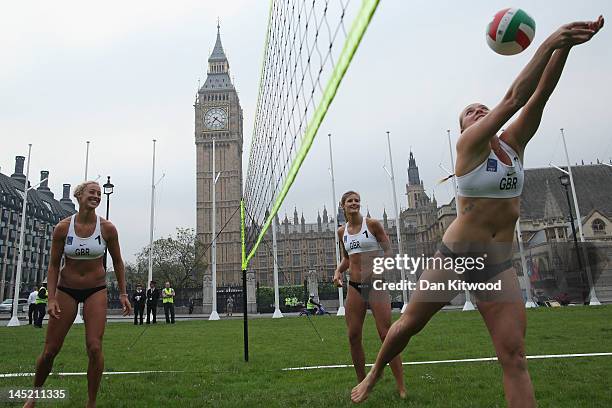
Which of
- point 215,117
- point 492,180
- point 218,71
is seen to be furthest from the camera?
point 218,71

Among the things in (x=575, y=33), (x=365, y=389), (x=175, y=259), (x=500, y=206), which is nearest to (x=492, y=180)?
(x=500, y=206)

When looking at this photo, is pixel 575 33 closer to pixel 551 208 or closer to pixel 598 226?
pixel 551 208

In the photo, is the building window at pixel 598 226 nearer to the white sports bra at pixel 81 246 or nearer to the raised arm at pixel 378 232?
the raised arm at pixel 378 232

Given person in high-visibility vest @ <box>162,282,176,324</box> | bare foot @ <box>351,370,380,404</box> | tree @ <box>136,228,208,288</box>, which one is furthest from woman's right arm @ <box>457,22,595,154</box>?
tree @ <box>136,228,208,288</box>

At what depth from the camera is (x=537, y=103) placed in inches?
107

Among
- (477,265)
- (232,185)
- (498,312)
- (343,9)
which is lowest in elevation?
(498,312)

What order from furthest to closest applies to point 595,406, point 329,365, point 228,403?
point 329,365 < point 228,403 < point 595,406

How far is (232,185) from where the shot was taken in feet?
284

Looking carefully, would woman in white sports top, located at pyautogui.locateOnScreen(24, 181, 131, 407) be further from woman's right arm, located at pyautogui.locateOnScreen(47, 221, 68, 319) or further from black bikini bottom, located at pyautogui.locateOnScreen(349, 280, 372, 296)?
black bikini bottom, located at pyautogui.locateOnScreen(349, 280, 372, 296)

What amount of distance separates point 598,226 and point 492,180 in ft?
206

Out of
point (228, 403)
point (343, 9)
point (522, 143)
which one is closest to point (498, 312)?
point (522, 143)

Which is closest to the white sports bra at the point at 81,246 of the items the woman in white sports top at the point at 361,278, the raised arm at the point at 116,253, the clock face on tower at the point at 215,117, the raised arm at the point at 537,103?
the raised arm at the point at 116,253

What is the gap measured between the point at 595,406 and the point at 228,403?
3.49 m

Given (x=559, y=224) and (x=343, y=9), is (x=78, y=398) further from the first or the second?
(x=559, y=224)
